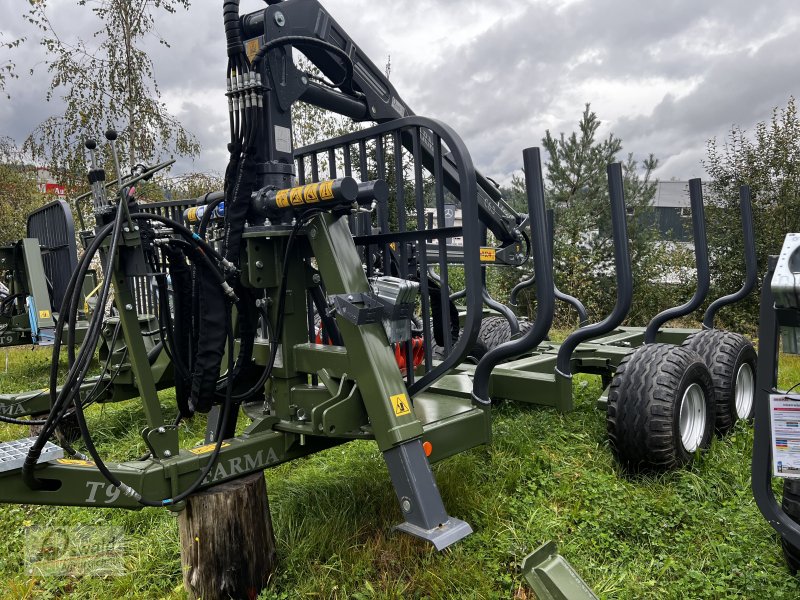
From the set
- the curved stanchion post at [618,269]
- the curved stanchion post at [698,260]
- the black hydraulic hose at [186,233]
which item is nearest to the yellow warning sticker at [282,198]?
the black hydraulic hose at [186,233]

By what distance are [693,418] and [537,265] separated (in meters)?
1.67

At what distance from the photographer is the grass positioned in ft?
8.98

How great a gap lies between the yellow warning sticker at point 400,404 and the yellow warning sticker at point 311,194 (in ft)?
3.05

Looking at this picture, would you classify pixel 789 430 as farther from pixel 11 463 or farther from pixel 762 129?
pixel 762 129

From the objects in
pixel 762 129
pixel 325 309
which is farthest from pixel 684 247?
pixel 325 309

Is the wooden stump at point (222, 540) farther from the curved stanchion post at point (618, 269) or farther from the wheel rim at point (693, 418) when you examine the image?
the wheel rim at point (693, 418)

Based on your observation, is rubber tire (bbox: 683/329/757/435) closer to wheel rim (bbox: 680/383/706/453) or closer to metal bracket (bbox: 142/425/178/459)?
wheel rim (bbox: 680/383/706/453)

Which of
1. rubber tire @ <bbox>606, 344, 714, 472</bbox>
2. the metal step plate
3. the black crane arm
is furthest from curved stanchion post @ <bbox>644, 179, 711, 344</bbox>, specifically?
the metal step plate

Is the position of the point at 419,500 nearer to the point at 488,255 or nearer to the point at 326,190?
the point at 326,190

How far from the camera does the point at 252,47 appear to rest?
311 cm

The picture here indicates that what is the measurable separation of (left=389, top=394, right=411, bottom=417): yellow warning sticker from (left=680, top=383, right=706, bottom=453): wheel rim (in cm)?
195

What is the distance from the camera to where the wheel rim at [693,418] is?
3.77 metres
